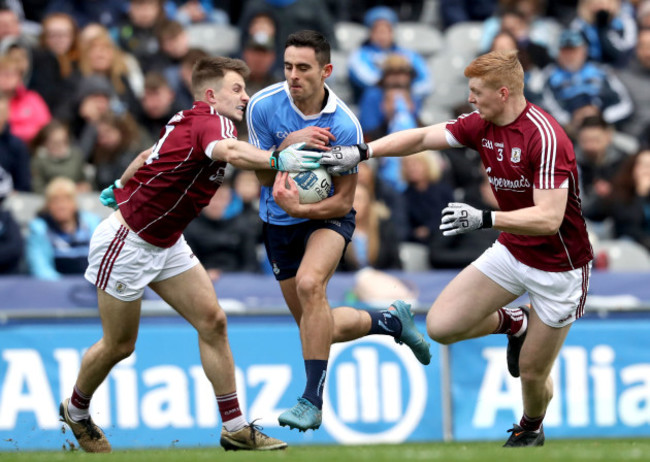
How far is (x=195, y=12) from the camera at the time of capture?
53.2 ft

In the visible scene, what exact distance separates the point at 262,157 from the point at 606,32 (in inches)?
383

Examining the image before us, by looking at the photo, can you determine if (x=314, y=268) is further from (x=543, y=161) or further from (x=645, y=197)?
(x=645, y=197)

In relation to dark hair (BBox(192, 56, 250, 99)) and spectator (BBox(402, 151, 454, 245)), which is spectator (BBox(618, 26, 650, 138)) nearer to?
spectator (BBox(402, 151, 454, 245))

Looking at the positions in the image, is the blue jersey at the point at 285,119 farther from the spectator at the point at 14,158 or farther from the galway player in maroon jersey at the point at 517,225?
the spectator at the point at 14,158

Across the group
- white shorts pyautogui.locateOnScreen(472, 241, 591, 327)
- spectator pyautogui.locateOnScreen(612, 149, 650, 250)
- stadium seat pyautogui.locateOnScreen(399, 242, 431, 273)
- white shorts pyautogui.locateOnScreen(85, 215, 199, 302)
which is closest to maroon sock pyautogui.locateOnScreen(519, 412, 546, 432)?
white shorts pyautogui.locateOnScreen(472, 241, 591, 327)

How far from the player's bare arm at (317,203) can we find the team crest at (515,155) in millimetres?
1126

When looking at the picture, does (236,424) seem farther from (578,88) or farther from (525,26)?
(525,26)

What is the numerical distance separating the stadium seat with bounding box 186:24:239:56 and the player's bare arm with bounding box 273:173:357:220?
7892 mm

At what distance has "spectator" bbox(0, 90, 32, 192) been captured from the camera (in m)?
13.1

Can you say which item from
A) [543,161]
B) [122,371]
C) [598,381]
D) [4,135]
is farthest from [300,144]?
[4,135]

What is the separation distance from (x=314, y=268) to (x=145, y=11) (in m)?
8.10

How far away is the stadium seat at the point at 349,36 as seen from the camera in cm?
1638

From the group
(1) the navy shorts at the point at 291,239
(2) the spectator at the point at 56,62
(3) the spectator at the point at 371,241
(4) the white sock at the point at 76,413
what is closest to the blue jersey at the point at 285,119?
(1) the navy shorts at the point at 291,239

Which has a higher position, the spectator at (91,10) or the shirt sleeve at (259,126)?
the spectator at (91,10)
